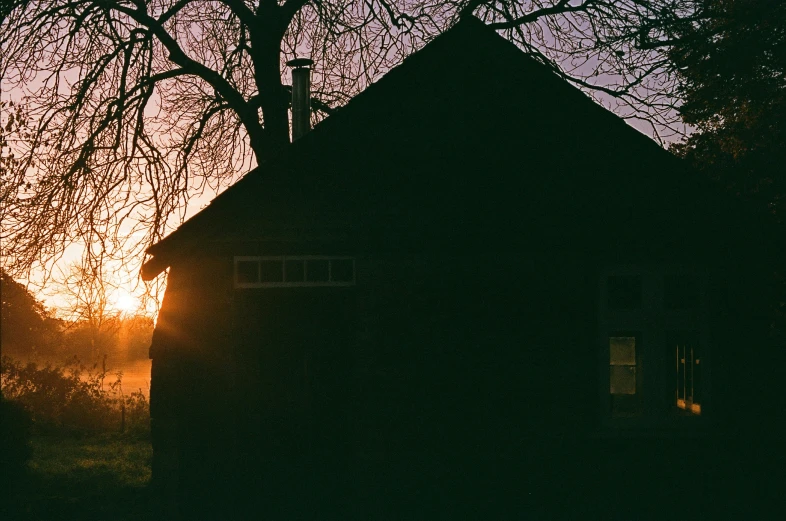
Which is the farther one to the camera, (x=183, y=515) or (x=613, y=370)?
(x=613, y=370)

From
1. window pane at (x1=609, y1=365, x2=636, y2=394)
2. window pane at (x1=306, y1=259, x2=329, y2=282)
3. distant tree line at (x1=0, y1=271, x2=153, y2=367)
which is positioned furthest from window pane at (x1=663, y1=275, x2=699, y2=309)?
distant tree line at (x1=0, y1=271, x2=153, y2=367)

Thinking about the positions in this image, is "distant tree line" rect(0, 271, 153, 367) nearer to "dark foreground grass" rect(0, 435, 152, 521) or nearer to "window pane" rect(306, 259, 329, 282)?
"dark foreground grass" rect(0, 435, 152, 521)

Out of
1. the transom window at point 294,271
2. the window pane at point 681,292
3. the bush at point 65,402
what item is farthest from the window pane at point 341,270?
the bush at point 65,402

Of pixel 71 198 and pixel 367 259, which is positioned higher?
pixel 71 198

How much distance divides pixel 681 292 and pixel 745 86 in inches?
187

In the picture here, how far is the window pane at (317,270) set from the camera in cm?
905

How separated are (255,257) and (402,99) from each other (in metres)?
2.62

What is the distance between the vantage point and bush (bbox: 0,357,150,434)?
842 inches

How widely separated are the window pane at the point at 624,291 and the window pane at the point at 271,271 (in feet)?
12.3

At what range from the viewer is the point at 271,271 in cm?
909

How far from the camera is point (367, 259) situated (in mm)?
8789

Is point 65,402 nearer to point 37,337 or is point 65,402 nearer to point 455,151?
point 37,337

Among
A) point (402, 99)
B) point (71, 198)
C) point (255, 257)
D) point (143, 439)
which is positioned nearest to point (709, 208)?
point (402, 99)

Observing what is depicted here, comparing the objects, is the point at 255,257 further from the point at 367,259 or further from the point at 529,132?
the point at 529,132
